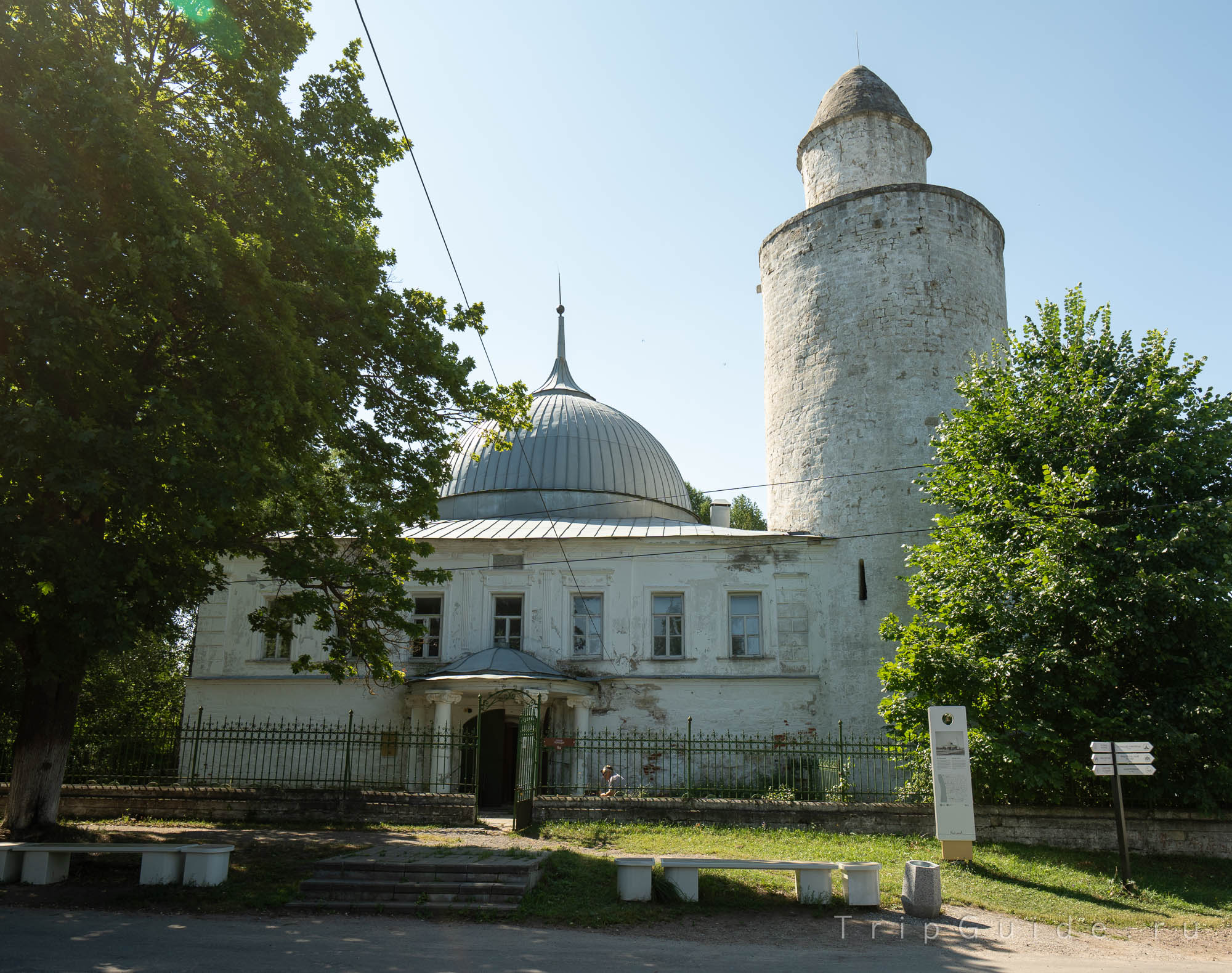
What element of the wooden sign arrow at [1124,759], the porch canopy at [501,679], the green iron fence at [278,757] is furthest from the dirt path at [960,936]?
the porch canopy at [501,679]

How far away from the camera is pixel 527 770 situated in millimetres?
14453

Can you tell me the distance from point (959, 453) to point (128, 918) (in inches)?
530

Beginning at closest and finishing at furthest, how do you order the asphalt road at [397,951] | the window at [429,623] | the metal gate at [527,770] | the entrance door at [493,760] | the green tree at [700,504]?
the asphalt road at [397,951], the metal gate at [527,770], the entrance door at [493,760], the window at [429,623], the green tree at [700,504]

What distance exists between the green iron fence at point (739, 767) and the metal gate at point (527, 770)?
500mm

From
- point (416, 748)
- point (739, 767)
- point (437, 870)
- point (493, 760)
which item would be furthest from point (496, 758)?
point (437, 870)

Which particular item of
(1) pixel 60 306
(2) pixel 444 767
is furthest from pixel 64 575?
(2) pixel 444 767

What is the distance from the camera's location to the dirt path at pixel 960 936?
25.4ft

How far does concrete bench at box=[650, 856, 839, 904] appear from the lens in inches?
355

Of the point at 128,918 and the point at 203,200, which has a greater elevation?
the point at 203,200

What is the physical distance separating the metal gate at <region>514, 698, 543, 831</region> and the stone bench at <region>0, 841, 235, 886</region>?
4.93m

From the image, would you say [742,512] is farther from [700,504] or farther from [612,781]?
[612,781]

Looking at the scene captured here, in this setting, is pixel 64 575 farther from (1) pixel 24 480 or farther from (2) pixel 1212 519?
(2) pixel 1212 519

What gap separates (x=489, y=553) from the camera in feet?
71.8

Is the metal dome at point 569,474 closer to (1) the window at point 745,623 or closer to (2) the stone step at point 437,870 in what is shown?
(1) the window at point 745,623
